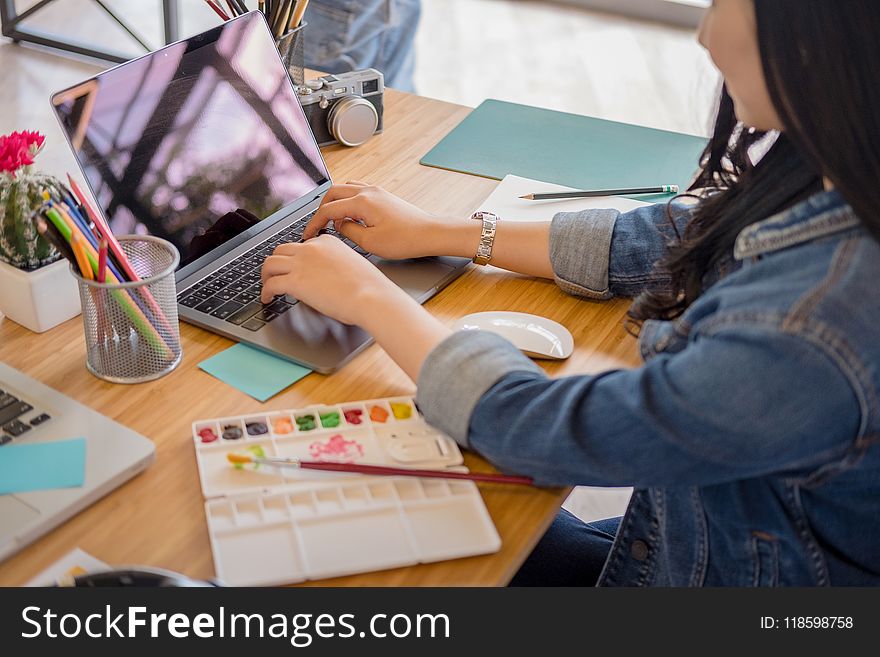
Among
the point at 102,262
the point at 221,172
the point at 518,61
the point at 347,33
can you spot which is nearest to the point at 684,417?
the point at 102,262

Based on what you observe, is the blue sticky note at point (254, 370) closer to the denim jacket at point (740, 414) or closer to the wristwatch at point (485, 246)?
the denim jacket at point (740, 414)

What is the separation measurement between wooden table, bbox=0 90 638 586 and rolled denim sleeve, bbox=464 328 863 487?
0.06 m

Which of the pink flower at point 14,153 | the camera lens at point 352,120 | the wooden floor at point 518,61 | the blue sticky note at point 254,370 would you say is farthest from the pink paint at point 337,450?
the wooden floor at point 518,61

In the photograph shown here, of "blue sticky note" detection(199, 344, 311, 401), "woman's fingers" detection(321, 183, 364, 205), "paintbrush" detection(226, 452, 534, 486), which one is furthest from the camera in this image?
"woman's fingers" detection(321, 183, 364, 205)

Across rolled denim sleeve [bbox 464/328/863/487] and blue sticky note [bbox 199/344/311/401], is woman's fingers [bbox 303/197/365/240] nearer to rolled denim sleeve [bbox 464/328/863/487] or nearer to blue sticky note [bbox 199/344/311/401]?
blue sticky note [bbox 199/344/311/401]

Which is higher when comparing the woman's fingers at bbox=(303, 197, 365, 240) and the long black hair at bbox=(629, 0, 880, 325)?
the long black hair at bbox=(629, 0, 880, 325)

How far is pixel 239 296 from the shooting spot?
105 cm

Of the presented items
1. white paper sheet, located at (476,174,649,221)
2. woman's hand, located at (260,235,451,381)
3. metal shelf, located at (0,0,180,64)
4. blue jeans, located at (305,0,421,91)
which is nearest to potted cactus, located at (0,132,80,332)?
woman's hand, located at (260,235,451,381)

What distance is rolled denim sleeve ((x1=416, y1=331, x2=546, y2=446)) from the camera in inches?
32.3

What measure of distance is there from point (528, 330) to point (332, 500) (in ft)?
1.06

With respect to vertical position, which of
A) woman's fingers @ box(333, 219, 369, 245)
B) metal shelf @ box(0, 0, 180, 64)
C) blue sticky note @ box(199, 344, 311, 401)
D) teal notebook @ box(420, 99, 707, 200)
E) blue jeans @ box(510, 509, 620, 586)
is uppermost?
woman's fingers @ box(333, 219, 369, 245)

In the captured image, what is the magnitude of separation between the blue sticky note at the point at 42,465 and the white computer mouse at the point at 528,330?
0.39m

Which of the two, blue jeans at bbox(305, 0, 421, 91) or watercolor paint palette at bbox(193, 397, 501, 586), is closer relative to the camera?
watercolor paint palette at bbox(193, 397, 501, 586)

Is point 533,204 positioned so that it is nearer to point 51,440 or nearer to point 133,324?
point 133,324
